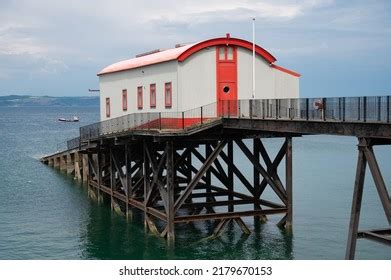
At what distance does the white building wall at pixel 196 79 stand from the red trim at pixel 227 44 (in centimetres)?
23

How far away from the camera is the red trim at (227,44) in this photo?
28.7 meters

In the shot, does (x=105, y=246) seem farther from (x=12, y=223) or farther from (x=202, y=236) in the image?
(x=12, y=223)

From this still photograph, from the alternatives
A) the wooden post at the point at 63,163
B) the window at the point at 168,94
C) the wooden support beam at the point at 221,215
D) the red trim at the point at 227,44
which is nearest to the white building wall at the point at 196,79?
the red trim at the point at 227,44

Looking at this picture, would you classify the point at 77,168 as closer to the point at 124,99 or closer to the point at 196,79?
the point at 124,99

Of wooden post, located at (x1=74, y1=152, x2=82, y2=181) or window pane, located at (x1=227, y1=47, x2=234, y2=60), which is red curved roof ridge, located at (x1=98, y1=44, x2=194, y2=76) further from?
wooden post, located at (x1=74, y1=152, x2=82, y2=181)

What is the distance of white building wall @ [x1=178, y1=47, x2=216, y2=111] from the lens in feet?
94.9

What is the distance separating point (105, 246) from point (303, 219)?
10.4 m

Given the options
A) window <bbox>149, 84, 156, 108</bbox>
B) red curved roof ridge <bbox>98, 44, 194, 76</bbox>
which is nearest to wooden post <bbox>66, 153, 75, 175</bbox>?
red curved roof ridge <bbox>98, 44, 194, 76</bbox>

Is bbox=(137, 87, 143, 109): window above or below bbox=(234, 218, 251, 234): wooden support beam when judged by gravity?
above

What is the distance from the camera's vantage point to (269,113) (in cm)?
2592

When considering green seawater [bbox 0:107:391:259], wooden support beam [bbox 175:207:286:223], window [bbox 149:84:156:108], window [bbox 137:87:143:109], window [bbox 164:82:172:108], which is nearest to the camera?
green seawater [bbox 0:107:391:259]

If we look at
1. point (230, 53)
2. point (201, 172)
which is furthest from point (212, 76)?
point (201, 172)

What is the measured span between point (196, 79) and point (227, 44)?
2.14 metres
